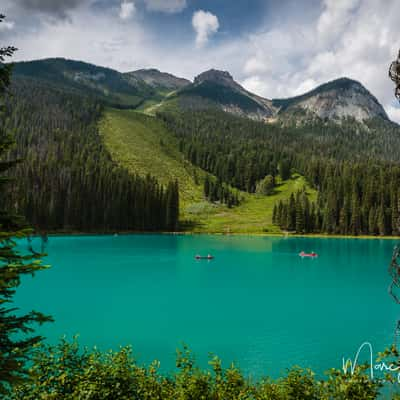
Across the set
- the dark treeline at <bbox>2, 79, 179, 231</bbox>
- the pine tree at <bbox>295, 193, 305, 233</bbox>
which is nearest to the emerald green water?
the dark treeline at <bbox>2, 79, 179, 231</bbox>

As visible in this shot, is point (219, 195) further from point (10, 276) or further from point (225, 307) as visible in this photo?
point (10, 276)

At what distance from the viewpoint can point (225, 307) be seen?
121ft

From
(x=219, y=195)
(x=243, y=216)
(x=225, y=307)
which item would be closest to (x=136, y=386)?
(x=225, y=307)

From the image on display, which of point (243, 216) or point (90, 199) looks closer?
point (90, 199)

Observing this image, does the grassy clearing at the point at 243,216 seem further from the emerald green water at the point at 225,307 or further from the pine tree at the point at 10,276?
the pine tree at the point at 10,276

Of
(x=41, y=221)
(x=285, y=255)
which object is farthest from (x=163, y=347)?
(x=41, y=221)

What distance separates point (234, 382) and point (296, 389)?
2.11m

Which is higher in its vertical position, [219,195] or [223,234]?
[219,195]

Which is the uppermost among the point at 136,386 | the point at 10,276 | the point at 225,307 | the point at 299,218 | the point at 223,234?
the point at 299,218

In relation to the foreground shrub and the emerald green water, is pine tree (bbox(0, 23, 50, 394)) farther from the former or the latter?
the emerald green water

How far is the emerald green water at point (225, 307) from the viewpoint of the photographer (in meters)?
24.9

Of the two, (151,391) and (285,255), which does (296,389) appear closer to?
(151,391)

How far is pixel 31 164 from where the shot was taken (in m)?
134

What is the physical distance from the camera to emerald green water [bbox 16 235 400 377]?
2489cm
